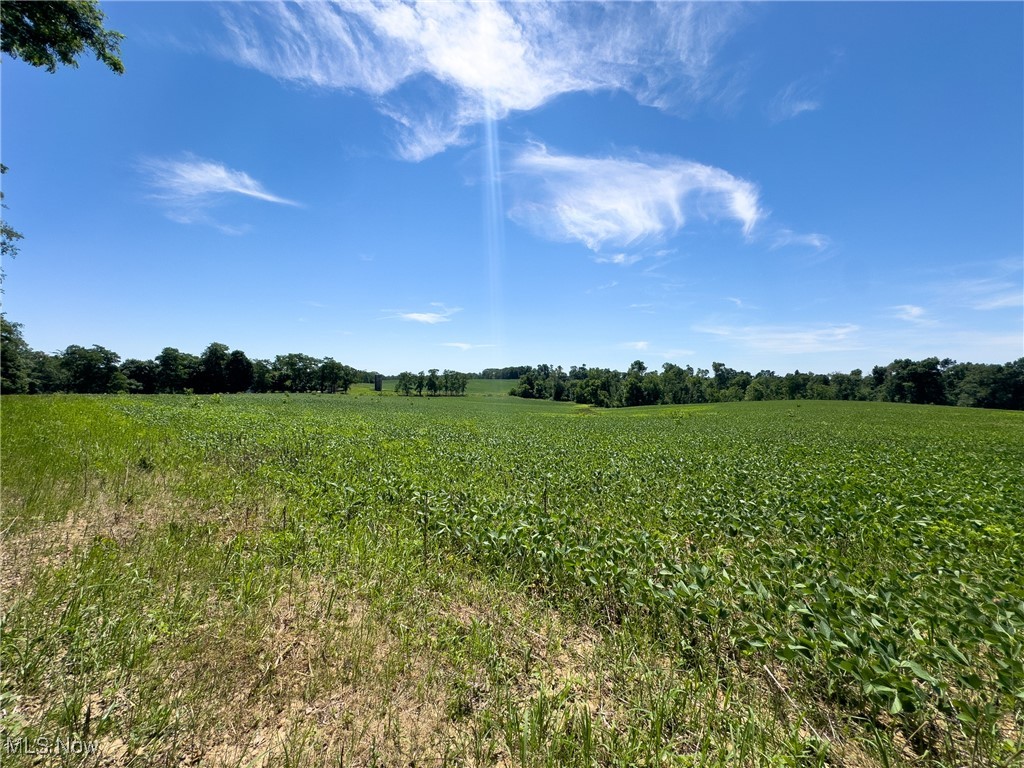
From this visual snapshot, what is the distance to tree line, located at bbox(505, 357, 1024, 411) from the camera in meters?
80.8

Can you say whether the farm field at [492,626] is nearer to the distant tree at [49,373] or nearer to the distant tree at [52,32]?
the distant tree at [52,32]

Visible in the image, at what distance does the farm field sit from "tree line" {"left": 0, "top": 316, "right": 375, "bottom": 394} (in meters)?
86.1

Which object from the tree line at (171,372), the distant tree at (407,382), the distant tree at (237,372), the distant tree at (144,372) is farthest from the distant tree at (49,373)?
the distant tree at (407,382)

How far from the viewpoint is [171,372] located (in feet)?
275

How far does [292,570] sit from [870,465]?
1652 centimetres

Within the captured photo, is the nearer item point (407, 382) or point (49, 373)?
point (49, 373)

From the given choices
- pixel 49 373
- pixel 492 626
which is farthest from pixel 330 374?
pixel 492 626

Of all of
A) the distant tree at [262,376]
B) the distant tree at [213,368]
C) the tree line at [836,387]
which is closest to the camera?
the tree line at [836,387]

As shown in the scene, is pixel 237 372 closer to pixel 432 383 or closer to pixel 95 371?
pixel 95 371

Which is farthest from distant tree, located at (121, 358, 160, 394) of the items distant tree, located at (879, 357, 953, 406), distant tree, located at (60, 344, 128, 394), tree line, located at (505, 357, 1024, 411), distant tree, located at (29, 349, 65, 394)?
distant tree, located at (879, 357, 953, 406)

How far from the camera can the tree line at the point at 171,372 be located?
7519cm

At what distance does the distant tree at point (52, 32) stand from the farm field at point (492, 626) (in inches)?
313

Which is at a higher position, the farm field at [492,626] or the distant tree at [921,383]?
the distant tree at [921,383]

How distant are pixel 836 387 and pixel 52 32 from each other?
135 metres
